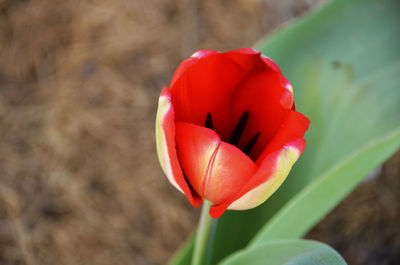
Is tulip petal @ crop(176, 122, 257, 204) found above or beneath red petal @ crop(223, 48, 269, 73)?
beneath

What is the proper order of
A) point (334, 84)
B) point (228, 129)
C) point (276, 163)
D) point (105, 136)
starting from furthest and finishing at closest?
point (105, 136), point (334, 84), point (228, 129), point (276, 163)

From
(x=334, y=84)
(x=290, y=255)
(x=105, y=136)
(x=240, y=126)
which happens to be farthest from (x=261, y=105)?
(x=105, y=136)

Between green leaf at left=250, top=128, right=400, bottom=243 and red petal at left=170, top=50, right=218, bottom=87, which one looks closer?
red petal at left=170, top=50, right=218, bottom=87

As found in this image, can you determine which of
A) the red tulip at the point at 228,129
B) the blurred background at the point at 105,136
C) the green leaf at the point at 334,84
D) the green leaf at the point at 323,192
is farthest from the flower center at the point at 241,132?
the blurred background at the point at 105,136

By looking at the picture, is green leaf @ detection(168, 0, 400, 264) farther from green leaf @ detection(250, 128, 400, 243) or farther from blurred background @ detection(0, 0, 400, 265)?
blurred background @ detection(0, 0, 400, 265)

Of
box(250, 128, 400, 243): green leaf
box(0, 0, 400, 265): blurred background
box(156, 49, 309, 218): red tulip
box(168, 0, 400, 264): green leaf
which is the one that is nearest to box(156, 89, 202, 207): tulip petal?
box(156, 49, 309, 218): red tulip

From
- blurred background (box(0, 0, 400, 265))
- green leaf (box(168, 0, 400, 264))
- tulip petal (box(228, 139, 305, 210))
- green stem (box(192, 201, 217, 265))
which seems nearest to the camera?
tulip petal (box(228, 139, 305, 210))

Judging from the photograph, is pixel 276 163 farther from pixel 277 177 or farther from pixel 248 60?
pixel 248 60
